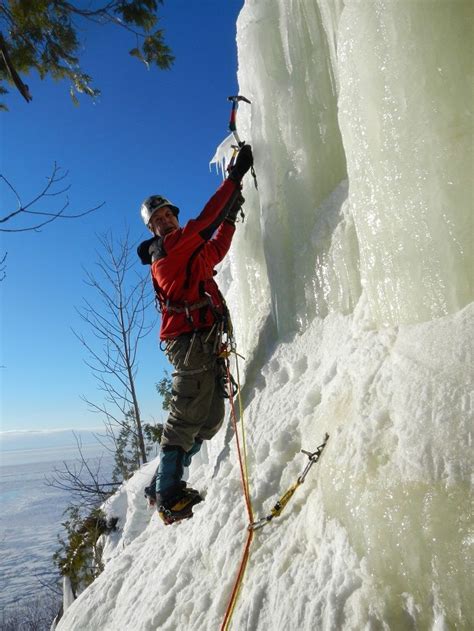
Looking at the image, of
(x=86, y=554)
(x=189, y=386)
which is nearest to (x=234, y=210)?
(x=189, y=386)

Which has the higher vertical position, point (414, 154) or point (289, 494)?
point (414, 154)

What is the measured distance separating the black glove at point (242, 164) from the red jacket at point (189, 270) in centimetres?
19

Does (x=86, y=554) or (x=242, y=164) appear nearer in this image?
(x=242, y=164)

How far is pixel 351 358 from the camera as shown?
7.60 feet

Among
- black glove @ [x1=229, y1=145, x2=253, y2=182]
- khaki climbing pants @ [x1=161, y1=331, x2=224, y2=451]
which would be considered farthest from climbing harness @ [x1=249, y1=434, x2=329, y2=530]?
black glove @ [x1=229, y1=145, x2=253, y2=182]

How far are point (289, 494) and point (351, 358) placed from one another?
0.78 meters

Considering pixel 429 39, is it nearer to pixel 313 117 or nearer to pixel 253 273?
pixel 313 117

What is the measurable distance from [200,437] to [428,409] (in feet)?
6.44

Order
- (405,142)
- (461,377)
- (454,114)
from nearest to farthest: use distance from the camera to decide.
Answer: (461,377), (454,114), (405,142)

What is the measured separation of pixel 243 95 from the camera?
3812 mm

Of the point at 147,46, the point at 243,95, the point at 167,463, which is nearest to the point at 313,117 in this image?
the point at 243,95

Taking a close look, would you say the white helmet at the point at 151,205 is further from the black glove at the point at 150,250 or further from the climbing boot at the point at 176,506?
the climbing boot at the point at 176,506

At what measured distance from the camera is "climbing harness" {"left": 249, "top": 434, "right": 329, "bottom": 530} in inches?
86.6

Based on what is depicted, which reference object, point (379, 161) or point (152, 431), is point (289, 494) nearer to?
point (379, 161)
